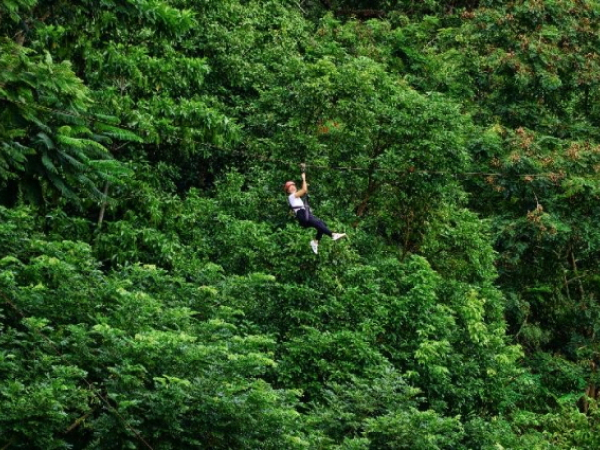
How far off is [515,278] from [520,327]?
3.15 feet

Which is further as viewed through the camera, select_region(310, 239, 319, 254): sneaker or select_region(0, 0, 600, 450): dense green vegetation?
select_region(310, 239, 319, 254): sneaker

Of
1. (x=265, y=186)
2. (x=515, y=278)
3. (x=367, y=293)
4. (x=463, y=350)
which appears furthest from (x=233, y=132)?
(x=515, y=278)

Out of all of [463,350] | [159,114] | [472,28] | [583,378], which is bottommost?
[583,378]

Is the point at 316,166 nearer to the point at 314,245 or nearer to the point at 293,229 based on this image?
the point at 293,229

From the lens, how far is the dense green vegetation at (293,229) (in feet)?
26.9

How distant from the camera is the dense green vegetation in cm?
821

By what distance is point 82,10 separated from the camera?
7.69m

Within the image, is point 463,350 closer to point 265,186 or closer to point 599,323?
point 265,186

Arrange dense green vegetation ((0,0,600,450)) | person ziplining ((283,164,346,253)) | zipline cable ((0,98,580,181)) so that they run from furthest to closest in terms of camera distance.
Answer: person ziplining ((283,164,346,253)) → dense green vegetation ((0,0,600,450)) → zipline cable ((0,98,580,181))

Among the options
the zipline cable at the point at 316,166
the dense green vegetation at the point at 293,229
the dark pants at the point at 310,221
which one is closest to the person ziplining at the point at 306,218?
the dark pants at the point at 310,221

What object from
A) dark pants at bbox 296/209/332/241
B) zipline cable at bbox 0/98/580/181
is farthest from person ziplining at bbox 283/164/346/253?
zipline cable at bbox 0/98/580/181

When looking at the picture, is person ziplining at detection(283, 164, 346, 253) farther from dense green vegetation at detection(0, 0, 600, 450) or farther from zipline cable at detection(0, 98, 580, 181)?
zipline cable at detection(0, 98, 580, 181)

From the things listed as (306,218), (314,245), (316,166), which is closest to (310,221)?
(306,218)

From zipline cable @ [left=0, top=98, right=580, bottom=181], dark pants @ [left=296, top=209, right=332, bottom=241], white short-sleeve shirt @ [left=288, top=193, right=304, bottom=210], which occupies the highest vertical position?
zipline cable @ [left=0, top=98, right=580, bottom=181]
